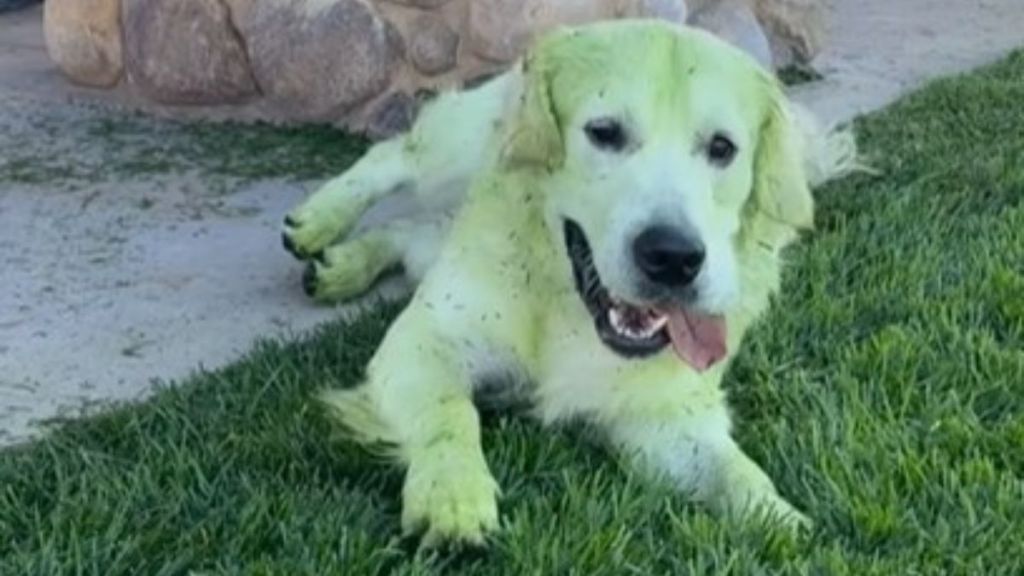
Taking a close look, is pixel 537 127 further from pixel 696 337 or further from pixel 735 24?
pixel 735 24

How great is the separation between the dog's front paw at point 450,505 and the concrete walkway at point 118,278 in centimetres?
78

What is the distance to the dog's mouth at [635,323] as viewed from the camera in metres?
2.53

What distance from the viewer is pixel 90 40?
5.08 metres

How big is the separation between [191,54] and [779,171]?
2.57 meters

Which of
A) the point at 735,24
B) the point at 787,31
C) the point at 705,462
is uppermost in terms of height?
the point at 705,462

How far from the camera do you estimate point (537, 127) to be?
101 inches

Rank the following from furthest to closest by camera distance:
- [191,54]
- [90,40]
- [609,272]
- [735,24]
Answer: [735,24]
[90,40]
[191,54]
[609,272]

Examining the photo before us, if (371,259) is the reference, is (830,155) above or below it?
below

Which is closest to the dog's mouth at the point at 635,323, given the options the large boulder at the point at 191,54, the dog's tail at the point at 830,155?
the dog's tail at the point at 830,155

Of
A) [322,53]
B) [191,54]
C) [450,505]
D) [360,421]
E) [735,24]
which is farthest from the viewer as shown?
[735,24]

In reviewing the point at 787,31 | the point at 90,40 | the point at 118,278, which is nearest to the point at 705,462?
the point at 118,278

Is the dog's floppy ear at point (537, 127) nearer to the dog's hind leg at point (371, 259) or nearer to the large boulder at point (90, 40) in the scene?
the dog's hind leg at point (371, 259)

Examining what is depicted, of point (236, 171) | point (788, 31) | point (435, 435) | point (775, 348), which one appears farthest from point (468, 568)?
point (788, 31)

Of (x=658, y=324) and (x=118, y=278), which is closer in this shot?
(x=658, y=324)
